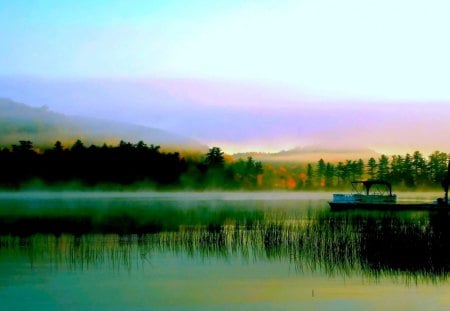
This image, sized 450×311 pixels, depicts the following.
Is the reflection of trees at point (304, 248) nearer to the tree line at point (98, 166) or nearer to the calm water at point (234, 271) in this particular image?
the calm water at point (234, 271)

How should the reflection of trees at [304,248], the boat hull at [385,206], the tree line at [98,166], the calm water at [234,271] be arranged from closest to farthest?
the calm water at [234,271], the reflection of trees at [304,248], the boat hull at [385,206], the tree line at [98,166]

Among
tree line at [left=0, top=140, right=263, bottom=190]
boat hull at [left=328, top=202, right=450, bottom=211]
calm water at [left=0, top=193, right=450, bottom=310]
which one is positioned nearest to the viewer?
calm water at [left=0, top=193, right=450, bottom=310]

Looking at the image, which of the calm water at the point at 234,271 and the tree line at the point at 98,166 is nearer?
the calm water at the point at 234,271

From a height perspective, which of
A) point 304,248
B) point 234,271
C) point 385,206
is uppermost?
point 385,206

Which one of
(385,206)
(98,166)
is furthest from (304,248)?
(98,166)

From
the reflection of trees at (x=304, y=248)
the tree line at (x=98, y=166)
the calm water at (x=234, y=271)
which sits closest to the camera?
the calm water at (x=234, y=271)

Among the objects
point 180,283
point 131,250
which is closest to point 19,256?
point 131,250

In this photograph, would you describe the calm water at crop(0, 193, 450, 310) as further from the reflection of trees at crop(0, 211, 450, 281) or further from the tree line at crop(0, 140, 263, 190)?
the tree line at crop(0, 140, 263, 190)

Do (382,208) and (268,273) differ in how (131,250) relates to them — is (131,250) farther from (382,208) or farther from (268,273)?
(382,208)

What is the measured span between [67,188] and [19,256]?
229ft

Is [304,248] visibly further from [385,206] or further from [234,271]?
[385,206]

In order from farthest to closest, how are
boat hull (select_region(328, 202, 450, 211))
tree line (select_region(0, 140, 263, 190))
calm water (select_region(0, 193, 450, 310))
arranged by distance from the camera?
1. tree line (select_region(0, 140, 263, 190))
2. boat hull (select_region(328, 202, 450, 211))
3. calm water (select_region(0, 193, 450, 310))

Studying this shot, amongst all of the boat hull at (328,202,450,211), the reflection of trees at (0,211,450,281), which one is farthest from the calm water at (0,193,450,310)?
the boat hull at (328,202,450,211)

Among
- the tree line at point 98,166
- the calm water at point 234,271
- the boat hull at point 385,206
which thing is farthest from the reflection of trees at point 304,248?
the tree line at point 98,166
